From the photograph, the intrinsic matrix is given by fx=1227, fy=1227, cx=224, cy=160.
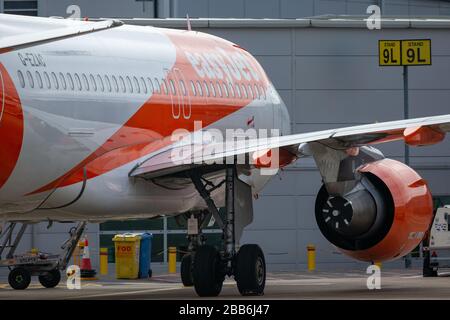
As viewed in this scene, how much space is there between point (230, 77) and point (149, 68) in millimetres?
2694

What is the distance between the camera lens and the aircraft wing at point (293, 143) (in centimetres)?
1534

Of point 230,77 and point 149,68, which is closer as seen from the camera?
point 149,68

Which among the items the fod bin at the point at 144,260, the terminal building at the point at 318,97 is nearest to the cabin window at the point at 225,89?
the fod bin at the point at 144,260

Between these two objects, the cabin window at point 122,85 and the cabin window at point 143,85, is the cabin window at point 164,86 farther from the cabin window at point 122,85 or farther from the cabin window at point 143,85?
the cabin window at point 122,85

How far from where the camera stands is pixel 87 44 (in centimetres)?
1714

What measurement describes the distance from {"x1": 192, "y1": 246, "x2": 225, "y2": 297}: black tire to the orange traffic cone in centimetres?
1224

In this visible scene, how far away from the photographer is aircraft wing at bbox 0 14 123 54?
50.6 feet

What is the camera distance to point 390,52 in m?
34.6

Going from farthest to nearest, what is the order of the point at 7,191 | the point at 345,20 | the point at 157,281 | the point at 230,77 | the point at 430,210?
the point at 345,20, the point at 157,281, the point at 230,77, the point at 430,210, the point at 7,191

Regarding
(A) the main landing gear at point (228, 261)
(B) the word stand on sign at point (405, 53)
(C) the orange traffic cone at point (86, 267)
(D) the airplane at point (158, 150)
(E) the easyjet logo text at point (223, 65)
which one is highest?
(B) the word stand on sign at point (405, 53)

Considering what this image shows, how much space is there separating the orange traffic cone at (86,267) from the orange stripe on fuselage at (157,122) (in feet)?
32.0

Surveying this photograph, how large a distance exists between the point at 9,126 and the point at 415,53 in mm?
21279
